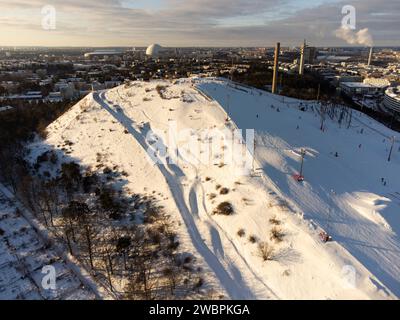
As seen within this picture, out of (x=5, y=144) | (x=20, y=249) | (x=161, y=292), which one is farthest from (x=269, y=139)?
(x=5, y=144)

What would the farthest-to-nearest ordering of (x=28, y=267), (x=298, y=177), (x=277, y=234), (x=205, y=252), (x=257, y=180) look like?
(x=298, y=177) → (x=257, y=180) → (x=28, y=267) → (x=205, y=252) → (x=277, y=234)

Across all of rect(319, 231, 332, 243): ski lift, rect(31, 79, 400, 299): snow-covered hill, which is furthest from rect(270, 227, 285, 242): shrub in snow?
rect(319, 231, 332, 243): ski lift

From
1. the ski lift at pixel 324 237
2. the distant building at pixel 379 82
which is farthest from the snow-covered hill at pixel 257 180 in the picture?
the distant building at pixel 379 82

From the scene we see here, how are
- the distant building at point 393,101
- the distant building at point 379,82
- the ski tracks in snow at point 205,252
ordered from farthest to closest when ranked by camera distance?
the distant building at point 379,82 < the distant building at point 393,101 < the ski tracks in snow at point 205,252

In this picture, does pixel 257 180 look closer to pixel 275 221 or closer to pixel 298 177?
pixel 298 177

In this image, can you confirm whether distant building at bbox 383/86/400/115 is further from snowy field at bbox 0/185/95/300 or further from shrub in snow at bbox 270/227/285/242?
snowy field at bbox 0/185/95/300

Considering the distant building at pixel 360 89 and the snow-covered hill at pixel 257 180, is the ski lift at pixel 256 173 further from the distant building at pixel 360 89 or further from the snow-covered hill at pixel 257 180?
the distant building at pixel 360 89

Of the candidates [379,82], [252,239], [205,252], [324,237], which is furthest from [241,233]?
[379,82]

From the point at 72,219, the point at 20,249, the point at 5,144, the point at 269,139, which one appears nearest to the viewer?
the point at 20,249

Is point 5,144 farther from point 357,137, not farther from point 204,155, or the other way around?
point 357,137
